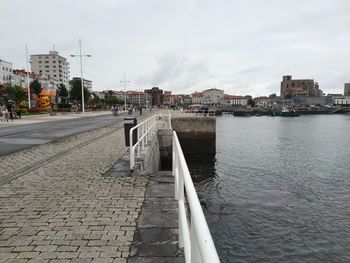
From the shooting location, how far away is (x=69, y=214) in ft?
16.8

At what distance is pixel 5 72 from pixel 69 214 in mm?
127313

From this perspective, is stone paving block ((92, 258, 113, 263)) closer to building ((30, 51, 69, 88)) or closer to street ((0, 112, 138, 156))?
street ((0, 112, 138, 156))

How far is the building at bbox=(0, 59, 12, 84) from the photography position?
111m

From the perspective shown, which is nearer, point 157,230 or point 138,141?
point 157,230

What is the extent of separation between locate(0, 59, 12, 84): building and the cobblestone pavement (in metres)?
117

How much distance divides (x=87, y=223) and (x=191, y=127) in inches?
915

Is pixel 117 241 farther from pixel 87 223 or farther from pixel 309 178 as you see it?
pixel 309 178

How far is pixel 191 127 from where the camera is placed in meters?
27.7

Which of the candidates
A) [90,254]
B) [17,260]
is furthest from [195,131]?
[17,260]

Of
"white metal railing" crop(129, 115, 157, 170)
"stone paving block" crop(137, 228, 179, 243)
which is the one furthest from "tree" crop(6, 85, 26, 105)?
"stone paving block" crop(137, 228, 179, 243)

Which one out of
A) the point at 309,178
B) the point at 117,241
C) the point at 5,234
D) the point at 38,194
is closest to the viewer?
the point at 117,241

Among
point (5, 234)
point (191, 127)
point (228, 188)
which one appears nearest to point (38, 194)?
point (5, 234)

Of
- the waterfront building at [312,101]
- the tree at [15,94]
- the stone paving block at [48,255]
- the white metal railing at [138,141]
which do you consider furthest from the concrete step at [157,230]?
the waterfront building at [312,101]

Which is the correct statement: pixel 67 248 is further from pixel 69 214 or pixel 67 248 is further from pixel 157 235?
pixel 69 214
